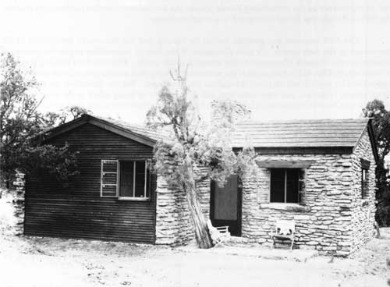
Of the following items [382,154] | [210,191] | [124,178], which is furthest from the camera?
[382,154]

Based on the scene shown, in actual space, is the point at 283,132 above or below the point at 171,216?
above

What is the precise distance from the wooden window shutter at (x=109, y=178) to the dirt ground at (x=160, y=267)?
1.66 meters

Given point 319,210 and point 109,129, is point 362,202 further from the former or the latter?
point 109,129

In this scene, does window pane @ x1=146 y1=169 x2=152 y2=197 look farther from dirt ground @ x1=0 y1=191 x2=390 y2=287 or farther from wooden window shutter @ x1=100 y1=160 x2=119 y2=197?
dirt ground @ x1=0 y1=191 x2=390 y2=287

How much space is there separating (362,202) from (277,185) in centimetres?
324

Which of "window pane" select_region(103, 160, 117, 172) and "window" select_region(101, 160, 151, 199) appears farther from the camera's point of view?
"window pane" select_region(103, 160, 117, 172)

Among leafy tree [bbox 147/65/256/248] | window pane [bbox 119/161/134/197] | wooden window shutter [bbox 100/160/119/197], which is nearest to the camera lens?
leafy tree [bbox 147/65/256/248]

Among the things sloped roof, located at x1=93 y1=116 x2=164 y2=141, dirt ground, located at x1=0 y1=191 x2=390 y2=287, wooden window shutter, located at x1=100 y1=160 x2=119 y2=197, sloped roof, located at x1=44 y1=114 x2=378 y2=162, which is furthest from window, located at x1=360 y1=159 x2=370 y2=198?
wooden window shutter, located at x1=100 y1=160 x2=119 y2=197

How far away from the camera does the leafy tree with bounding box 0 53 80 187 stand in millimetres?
16827

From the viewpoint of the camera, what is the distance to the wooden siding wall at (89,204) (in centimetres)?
1739

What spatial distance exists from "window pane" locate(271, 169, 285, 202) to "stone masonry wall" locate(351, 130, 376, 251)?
233 cm

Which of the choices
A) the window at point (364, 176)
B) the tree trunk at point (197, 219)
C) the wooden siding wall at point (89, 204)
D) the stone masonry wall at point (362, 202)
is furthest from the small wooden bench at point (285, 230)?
the wooden siding wall at point (89, 204)

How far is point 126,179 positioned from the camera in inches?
737

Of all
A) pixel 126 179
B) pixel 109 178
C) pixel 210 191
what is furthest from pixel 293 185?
pixel 109 178
